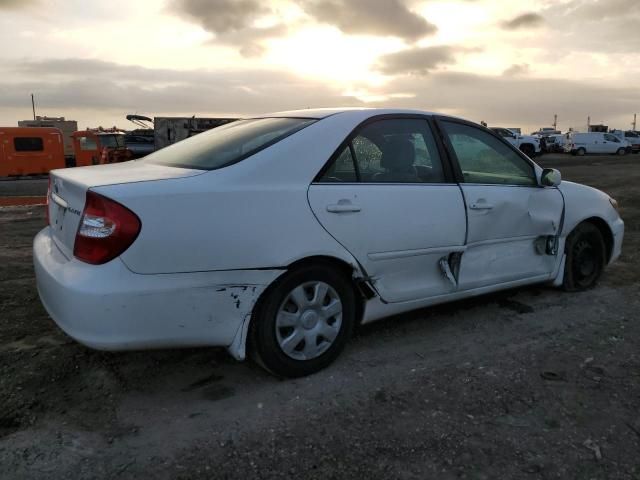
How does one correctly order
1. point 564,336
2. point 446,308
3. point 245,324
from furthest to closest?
point 446,308 → point 564,336 → point 245,324

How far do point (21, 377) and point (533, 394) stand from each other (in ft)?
9.28

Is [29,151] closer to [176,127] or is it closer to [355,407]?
[176,127]

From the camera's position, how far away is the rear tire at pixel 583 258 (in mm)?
4685

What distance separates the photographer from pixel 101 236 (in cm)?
266

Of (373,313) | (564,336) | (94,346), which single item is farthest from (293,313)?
(564,336)

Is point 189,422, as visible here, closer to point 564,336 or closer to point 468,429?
point 468,429

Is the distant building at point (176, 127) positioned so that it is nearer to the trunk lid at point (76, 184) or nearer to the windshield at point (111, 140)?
the windshield at point (111, 140)

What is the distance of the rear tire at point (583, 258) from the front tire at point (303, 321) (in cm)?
233

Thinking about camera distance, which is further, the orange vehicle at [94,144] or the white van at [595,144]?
the white van at [595,144]

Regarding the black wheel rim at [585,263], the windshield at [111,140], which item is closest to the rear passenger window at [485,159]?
the black wheel rim at [585,263]

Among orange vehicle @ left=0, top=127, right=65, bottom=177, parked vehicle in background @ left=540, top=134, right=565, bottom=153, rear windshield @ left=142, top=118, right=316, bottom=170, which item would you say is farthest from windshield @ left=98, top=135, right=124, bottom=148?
parked vehicle in background @ left=540, top=134, right=565, bottom=153

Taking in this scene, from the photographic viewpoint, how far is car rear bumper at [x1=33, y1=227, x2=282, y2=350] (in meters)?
2.64

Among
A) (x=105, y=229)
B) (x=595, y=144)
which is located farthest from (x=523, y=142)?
(x=105, y=229)

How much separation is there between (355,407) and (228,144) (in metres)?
1.70
